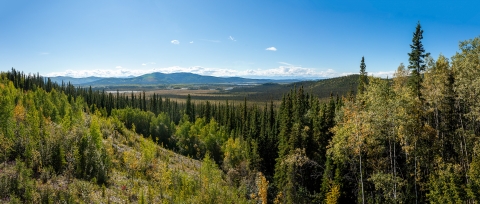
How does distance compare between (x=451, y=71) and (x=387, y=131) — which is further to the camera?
(x=451, y=71)

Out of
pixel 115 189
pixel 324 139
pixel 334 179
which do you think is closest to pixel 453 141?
pixel 334 179

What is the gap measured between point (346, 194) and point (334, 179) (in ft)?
9.81

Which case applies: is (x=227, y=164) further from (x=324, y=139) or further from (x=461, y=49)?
(x=461, y=49)

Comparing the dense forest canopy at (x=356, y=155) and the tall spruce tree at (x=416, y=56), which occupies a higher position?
the tall spruce tree at (x=416, y=56)

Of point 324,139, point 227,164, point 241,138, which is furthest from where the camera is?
point 241,138

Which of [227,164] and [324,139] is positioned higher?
[324,139]

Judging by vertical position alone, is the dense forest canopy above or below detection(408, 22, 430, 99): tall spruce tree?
below

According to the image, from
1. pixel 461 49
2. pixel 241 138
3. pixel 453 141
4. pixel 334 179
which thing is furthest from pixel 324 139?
pixel 241 138

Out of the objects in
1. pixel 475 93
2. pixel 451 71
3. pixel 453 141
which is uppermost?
pixel 451 71

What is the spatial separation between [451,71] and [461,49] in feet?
9.65

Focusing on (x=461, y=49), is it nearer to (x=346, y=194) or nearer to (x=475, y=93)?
(x=475, y=93)

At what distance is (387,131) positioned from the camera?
2955 centimetres

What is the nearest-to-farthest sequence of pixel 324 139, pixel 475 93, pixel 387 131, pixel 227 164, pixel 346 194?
1. pixel 475 93
2. pixel 387 131
3. pixel 346 194
4. pixel 324 139
5. pixel 227 164

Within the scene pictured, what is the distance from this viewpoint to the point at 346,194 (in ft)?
136
